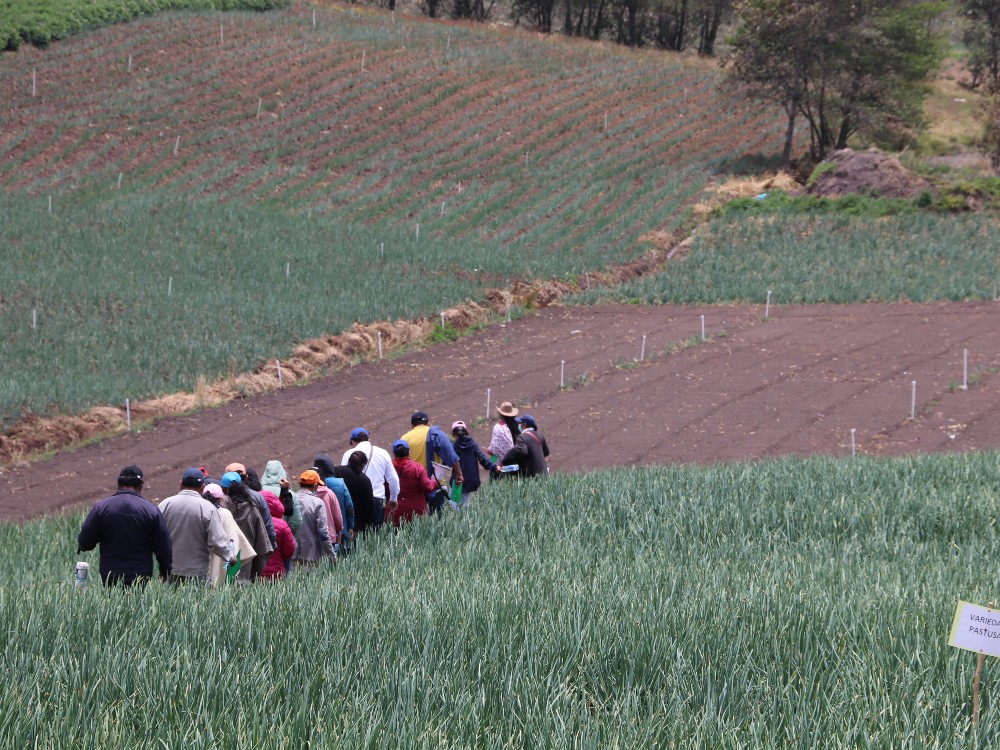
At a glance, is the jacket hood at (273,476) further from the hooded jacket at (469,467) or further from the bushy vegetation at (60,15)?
the bushy vegetation at (60,15)

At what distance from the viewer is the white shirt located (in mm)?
11703

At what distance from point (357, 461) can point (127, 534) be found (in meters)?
2.79

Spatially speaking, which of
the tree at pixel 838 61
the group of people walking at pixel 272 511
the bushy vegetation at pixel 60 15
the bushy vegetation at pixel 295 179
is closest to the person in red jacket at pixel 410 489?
the group of people walking at pixel 272 511

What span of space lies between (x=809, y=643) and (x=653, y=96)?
165ft

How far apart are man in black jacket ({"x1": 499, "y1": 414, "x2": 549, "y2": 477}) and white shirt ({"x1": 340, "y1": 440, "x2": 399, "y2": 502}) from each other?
2.11 meters

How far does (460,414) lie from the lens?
2203 cm

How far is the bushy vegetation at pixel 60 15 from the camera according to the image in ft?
175

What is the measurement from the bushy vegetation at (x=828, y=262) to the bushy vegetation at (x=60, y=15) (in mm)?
33196

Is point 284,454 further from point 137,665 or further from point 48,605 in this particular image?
point 137,665

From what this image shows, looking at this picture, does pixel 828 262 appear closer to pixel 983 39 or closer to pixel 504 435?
pixel 504 435

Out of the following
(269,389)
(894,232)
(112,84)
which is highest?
(112,84)

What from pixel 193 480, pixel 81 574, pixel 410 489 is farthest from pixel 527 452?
pixel 81 574

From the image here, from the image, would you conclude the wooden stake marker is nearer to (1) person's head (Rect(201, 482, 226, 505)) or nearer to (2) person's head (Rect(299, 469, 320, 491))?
(1) person's head (Rect(201, 482, 226, 505))

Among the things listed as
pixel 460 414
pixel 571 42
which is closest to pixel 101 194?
pixel 460 414
